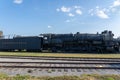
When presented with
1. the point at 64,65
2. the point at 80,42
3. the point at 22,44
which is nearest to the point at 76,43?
the point at 80,42

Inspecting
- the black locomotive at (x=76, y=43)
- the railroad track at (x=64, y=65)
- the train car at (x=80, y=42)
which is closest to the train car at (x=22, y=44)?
the black locomotive at (x=76, y=43)

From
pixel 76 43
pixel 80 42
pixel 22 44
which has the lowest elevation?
pixel 22 44

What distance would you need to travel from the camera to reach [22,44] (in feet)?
148

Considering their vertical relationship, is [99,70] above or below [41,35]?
below

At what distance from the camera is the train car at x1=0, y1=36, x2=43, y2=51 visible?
4357 cm

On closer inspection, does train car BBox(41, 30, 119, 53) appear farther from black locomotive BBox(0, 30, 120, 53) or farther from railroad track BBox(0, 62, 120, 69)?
railroad track BBox(0, 62, 120, 69)

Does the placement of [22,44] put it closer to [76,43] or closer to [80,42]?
[76,43]

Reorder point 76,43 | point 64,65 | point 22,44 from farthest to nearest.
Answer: point 22,44, point 76,43, point 64,65

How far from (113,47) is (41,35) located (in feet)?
45.8

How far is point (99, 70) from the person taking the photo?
13.5 meters

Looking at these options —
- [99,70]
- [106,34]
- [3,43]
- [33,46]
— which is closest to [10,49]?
[3,43]

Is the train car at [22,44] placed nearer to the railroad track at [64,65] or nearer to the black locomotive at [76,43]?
the black locomotive at [76,43]

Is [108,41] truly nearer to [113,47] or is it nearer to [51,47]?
[113,47]

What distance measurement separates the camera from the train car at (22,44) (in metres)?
43.6
